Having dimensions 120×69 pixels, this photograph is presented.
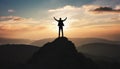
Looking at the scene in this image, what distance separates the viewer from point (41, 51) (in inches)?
1762

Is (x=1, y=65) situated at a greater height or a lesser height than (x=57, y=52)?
lesser

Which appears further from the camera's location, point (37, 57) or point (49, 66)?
point (37, 57)

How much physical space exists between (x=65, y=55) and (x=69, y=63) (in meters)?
1.73

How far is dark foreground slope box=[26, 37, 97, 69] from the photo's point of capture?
4197 cm

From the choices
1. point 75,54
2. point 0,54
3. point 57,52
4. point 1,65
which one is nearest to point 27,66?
point 57,52

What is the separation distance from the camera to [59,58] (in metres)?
42.6

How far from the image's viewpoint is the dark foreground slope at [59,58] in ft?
138

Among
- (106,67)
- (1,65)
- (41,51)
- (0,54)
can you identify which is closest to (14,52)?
(0,54)

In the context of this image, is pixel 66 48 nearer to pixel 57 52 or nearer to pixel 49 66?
pixel 57 52

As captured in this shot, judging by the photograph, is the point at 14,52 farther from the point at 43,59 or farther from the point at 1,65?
the point at 43,59

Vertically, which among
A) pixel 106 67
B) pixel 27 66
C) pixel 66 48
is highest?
pixel 66 48

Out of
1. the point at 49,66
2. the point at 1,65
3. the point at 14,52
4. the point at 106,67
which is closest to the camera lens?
the point at 49,66

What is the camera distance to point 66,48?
143ft

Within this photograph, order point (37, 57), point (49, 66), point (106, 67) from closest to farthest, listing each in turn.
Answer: point (49, 66)
point (37, 57)
point (106, 67)
